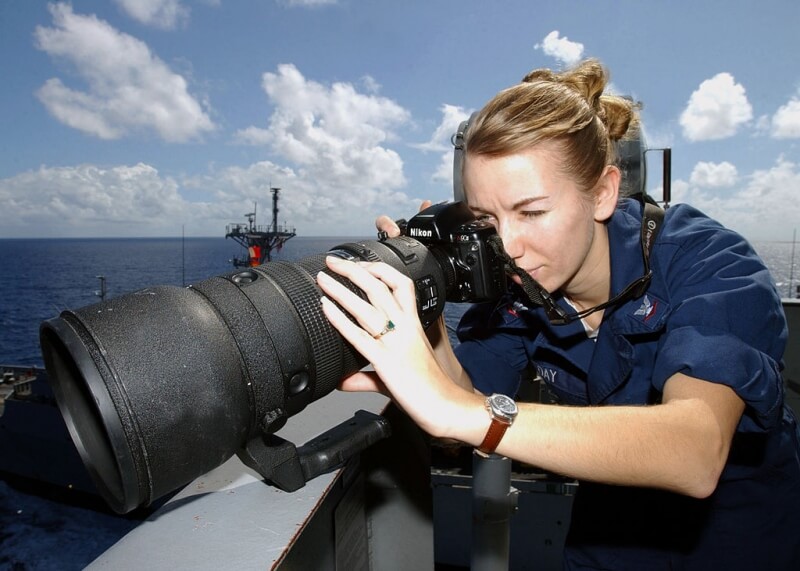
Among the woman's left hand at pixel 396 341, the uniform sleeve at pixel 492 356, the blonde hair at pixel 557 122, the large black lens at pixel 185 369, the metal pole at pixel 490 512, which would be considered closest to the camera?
the large black lens at pixel 185 369

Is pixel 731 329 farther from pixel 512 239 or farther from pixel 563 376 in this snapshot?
pixel 563 376

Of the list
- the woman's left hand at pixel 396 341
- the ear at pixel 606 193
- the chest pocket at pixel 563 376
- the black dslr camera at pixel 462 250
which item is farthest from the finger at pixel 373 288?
the chest pocket at pixel 563 376

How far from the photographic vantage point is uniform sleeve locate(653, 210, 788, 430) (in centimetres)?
96

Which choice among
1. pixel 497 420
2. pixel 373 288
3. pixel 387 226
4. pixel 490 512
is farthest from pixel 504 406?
pixel 490 512

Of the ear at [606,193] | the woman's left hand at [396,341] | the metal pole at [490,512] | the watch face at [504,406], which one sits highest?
the ear at [606,193]

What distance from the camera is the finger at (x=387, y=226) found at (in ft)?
5.32

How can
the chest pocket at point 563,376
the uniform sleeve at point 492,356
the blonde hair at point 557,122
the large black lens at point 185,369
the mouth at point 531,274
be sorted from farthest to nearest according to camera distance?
the uniform sleeve at point 492,356, the chest pocket at point 563,376, the mouth at point 531,274, the blonde hair at point 557,122, the large black lens at point 185,369

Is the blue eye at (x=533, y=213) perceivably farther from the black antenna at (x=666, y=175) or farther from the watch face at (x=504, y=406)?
the black antenna at (x=666, y=175)

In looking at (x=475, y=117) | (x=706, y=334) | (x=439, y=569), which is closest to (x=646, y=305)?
(x=706, y=334)

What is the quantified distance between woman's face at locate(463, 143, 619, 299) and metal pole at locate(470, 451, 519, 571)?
1.01 meters

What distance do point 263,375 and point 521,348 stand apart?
3.49ft

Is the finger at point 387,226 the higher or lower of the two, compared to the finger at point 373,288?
higher

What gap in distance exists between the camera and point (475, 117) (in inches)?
54.9

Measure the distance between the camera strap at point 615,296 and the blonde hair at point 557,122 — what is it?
18cm
